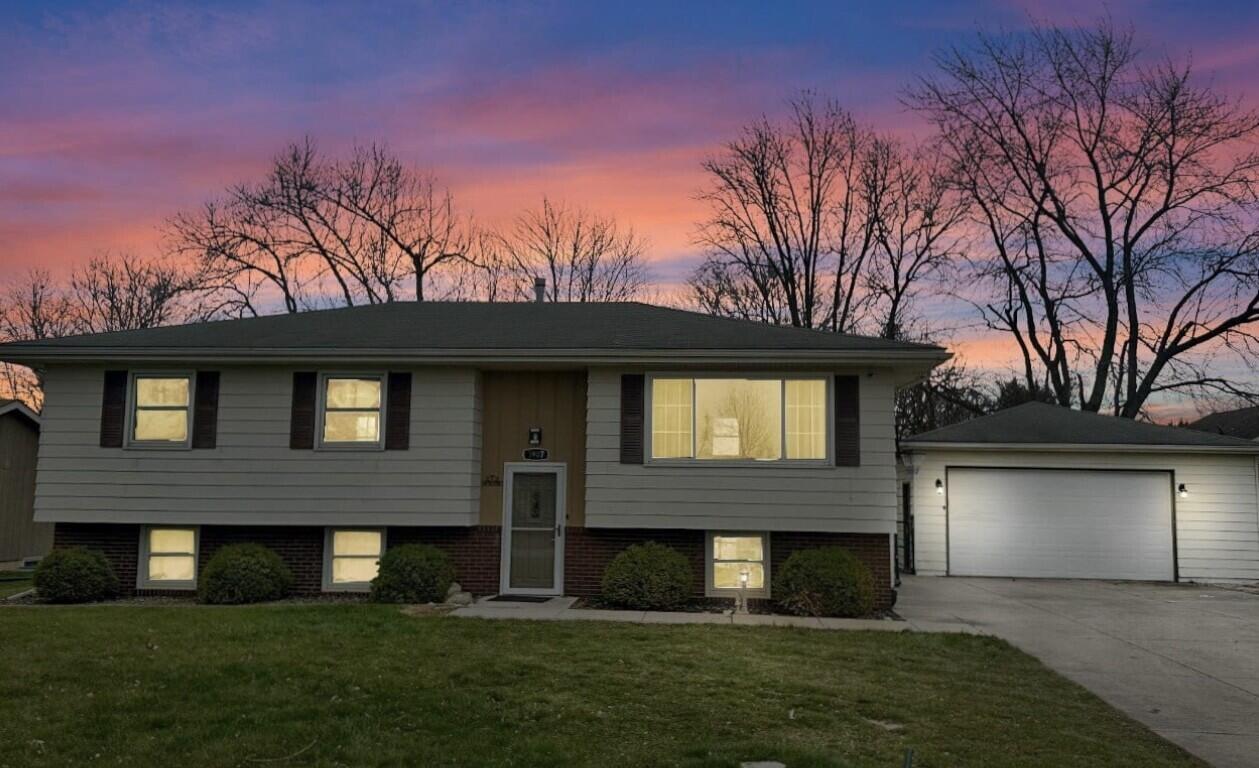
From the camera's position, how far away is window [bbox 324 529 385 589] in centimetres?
1307

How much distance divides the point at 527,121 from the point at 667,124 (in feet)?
9.43

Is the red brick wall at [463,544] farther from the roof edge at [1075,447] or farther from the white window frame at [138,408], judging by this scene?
the roof edge at [1075,447]

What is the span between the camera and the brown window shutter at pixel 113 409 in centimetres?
1307

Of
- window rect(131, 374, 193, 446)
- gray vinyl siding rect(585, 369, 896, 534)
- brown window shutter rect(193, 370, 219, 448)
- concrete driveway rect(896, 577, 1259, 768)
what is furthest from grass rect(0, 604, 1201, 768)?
window rect(131, 374, 193, 446)

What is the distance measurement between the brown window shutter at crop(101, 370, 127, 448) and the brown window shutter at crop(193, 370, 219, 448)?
3.44ft

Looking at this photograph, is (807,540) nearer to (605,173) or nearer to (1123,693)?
(1123,693)

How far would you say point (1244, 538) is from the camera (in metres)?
17.4

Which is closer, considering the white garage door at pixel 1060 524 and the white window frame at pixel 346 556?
the white window frame at pixel 346 556

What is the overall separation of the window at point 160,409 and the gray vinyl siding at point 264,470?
21 centimetres

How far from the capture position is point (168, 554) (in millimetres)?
13227

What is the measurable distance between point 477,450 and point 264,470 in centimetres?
299

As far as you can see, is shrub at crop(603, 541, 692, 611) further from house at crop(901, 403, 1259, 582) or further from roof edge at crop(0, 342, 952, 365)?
house at crop(901, 403, 1259, 582)

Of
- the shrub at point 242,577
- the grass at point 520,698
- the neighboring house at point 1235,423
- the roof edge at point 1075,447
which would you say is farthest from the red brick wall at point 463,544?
the neighboring house at point 1235,423

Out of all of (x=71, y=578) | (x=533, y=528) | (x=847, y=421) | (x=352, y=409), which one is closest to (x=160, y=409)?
(x=71, y=578)
